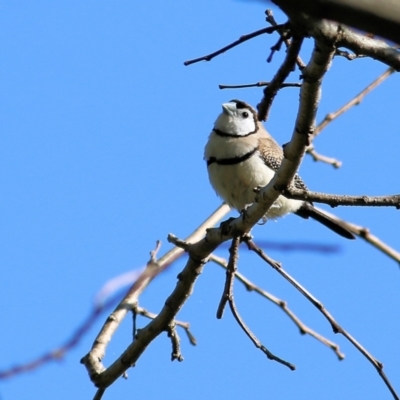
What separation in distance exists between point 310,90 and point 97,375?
86.9 inches

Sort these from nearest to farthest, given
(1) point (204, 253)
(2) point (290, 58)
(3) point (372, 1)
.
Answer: (3) point (372, 1) < (2) point (290, 58) < (1) point (204, 253)

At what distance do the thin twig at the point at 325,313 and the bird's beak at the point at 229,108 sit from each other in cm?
288

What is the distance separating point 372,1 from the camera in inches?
23.4

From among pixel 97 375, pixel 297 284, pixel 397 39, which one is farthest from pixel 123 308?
pixel 397 39

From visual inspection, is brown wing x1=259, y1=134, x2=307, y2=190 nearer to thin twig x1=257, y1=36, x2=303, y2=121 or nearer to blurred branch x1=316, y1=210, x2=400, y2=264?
thin twig x1=257, y1=36, x2=303, y2=121

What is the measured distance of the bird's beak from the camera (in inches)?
251

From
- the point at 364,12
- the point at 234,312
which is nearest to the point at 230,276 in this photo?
the point at 234,312

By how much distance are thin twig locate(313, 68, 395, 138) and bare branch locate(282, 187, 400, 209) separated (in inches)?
73.2

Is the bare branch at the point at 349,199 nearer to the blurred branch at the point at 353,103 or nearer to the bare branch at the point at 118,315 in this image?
the bare branch at the point at 118,315

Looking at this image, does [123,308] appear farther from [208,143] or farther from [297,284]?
[208,143]

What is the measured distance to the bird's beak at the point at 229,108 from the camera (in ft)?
20.9

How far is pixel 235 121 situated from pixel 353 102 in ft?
5.69

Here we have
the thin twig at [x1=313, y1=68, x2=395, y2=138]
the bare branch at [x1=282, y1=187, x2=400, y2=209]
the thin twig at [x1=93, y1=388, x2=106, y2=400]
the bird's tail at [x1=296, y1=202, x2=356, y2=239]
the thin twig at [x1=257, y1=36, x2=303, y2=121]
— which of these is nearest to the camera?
the bare branch at [x1=282, y1=187, x2=400, y2=209]

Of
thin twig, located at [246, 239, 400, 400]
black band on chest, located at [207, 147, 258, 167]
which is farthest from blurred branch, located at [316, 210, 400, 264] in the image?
black band on chest, located at [207, 147, 258, 167]
